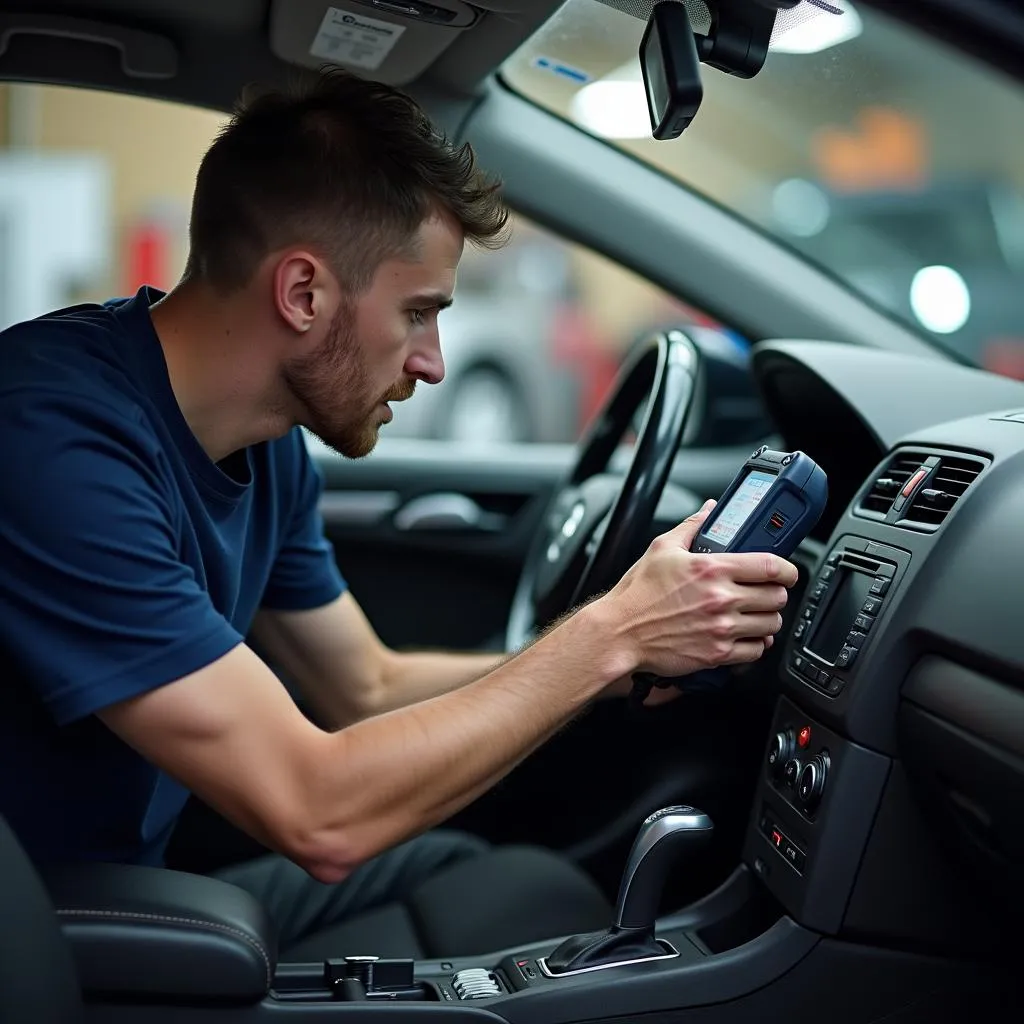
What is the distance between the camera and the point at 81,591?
120 cm

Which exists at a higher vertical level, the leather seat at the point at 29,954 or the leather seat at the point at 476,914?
the leather seat at the point at 29,954

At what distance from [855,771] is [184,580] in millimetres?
709

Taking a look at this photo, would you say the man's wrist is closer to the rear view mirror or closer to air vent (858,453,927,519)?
air vent (858,453,927,519)

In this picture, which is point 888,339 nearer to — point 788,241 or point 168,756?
point 788,241

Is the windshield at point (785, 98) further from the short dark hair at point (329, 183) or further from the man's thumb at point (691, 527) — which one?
the man's thumb at point (691, 527)

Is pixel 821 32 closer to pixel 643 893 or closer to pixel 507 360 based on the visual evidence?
pixel 643 893

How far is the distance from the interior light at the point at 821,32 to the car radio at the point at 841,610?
527 mm

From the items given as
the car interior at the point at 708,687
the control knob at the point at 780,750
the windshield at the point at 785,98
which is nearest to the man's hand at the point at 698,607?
the car interior at the point at 708,687

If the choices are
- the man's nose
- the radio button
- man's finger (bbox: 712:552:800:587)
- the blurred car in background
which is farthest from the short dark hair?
the blurred car in background

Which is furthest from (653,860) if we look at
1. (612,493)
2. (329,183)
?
(329,183)

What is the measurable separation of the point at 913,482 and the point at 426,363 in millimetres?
543

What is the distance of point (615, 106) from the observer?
1.82m

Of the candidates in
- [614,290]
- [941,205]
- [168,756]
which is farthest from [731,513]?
[614,290]

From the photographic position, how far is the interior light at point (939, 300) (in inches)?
80.4
